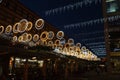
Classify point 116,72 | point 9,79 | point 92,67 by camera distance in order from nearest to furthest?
point 9,79
point 116,72
point 92,67

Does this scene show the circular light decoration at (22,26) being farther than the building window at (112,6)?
No

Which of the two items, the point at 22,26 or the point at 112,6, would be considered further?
the point at 112,6

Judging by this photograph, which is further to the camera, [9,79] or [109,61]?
[109,61]

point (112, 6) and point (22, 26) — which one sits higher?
point (112, 6)

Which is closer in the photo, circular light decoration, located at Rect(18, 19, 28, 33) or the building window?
circular light decoration, located at Rect(18, 19, 28, 33)

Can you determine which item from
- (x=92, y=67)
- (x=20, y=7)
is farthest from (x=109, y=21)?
(x=92, y=67)

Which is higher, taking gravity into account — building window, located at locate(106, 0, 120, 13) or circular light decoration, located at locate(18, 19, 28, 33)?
building window, located at locate(106, 0, 120, 13)

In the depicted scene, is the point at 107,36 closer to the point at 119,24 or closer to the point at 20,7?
the point at 119,24

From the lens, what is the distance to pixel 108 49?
42.8 m

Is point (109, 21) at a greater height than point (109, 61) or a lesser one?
greater

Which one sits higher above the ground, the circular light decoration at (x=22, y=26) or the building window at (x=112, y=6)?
the building window at (x=112, y=6)

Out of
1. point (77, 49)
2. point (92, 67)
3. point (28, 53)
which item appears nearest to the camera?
point (28, 53)

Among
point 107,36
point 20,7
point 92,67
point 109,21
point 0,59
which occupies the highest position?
point 20,7

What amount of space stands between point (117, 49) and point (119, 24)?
5.61 meters
